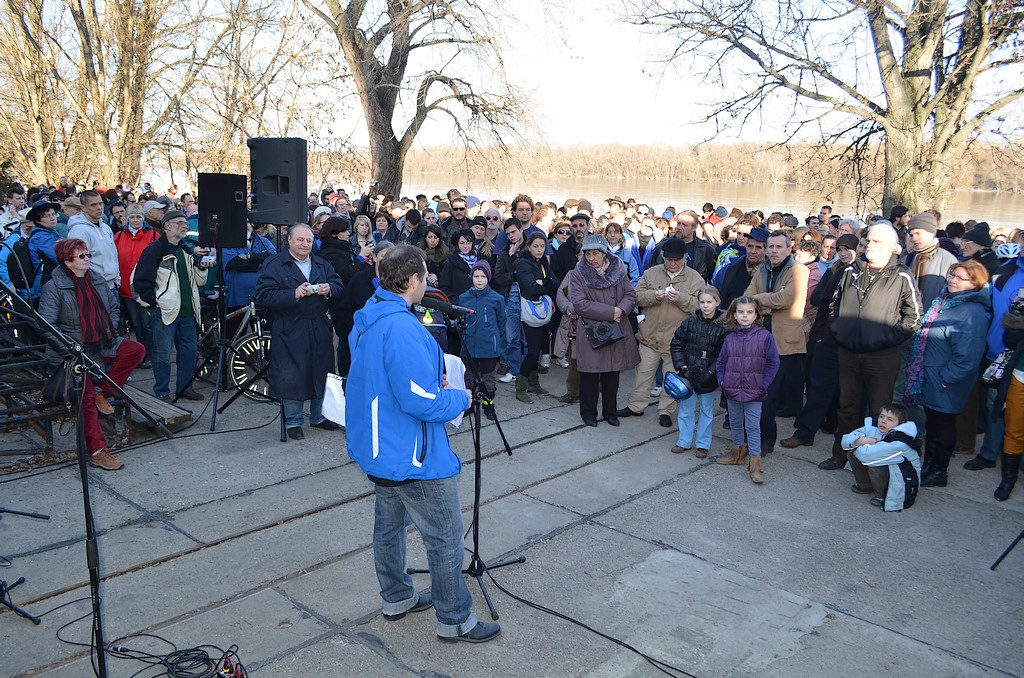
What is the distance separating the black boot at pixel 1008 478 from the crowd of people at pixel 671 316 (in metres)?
0.01

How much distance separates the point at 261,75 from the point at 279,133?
5.46 feet

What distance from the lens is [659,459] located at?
6770 mm

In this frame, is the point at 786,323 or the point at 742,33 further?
the point at 742,33

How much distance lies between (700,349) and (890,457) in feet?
5.68

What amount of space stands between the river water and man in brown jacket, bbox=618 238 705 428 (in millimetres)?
9994

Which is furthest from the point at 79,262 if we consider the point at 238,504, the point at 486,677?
the point at 486,677

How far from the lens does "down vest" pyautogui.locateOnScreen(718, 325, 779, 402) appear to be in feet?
20.8

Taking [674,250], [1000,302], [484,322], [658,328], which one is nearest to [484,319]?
[484,322]

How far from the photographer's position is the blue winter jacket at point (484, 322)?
7.68m

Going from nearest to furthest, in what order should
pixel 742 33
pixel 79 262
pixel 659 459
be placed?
pixel 79 262
pixel 659 459
pixel 742 33

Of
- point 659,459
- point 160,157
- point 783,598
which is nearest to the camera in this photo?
point 783,598

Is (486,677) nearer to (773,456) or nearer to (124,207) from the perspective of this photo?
(773,456)

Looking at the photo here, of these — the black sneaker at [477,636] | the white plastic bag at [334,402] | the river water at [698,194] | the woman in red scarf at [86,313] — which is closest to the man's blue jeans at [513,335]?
the white plastic bag at [334,402]

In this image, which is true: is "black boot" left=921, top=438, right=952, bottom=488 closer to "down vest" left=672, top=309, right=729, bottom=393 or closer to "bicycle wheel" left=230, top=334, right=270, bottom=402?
"down vest" left=672, top=309, right=729, bottom=393
